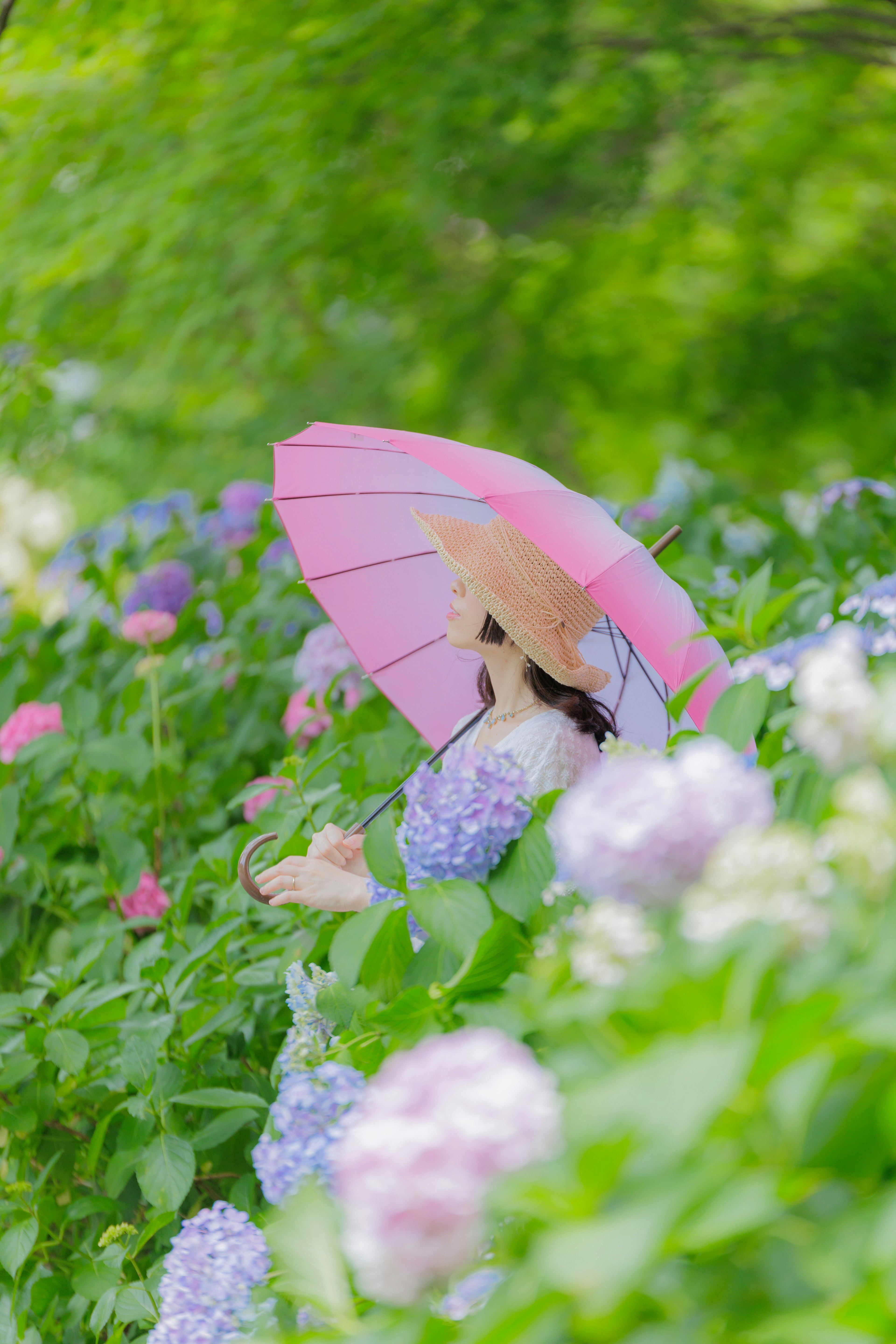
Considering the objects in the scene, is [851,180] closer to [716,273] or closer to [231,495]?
[716,273]

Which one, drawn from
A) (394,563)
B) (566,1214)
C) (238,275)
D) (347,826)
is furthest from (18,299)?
(566,1214)

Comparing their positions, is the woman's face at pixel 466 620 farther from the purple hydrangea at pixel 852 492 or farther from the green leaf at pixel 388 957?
the purple hydrangea at pixel 852 492

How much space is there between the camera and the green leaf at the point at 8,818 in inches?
97.3

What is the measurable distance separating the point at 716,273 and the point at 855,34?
3.14 m

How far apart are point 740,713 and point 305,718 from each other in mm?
1774

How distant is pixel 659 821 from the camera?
73 centimetres

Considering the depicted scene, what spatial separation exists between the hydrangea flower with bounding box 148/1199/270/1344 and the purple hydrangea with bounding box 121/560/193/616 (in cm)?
266

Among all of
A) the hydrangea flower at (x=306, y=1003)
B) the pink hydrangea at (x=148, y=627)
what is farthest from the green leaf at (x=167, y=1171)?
the pink hydrangea at (x=148, y=627)

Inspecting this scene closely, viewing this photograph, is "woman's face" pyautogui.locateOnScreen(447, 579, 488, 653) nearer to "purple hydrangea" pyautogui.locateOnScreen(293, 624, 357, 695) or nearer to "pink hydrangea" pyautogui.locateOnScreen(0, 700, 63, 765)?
"purple hydrangea" pyautogui.locateOnScreen(293, 624, 357, 695)

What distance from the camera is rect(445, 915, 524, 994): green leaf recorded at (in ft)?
3.68

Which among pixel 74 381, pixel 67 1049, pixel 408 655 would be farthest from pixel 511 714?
pixel 74 381

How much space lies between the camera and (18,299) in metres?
4.38

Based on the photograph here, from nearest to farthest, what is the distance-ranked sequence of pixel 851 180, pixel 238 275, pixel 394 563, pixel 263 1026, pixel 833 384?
1. pixel 263 1026
2. pixel 394 563
3. pixel 238 275
4. pixel 833 384
5. pixel 851 180

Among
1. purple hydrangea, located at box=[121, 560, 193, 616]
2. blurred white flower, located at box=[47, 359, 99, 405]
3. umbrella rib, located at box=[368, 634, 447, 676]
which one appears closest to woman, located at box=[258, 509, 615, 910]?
umbrella rib, located at box=[368, 634, 447, 676]
